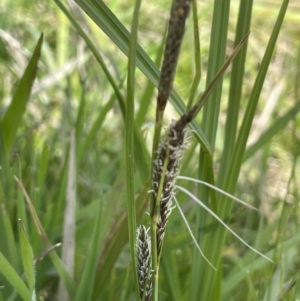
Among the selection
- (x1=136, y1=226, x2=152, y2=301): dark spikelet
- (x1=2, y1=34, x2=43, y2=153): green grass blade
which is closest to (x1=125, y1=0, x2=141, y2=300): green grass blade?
(x1=136, y1=226, x2=152, y2=301): dark spikelet

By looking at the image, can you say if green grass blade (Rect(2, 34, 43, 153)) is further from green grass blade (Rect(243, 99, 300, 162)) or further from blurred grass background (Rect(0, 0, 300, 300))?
green grass blade (Rect(243, 99, 300, 162))

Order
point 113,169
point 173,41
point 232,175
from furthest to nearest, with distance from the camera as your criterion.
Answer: point 113,169
point 232,175
point 173,41

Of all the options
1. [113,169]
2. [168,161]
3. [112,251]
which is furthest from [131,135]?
[113,169]

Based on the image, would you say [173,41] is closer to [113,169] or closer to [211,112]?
[211,112]

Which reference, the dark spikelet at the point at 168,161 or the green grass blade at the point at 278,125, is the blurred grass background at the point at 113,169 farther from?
the dark spikelet at the point at 168,161

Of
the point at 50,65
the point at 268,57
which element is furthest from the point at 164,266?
the point at 50,65

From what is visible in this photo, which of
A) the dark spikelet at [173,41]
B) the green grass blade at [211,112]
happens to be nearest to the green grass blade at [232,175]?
the green grass blade at [211,112]

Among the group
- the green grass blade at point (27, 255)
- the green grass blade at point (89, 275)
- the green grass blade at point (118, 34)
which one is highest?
the green grass blade at point (118, 34)
